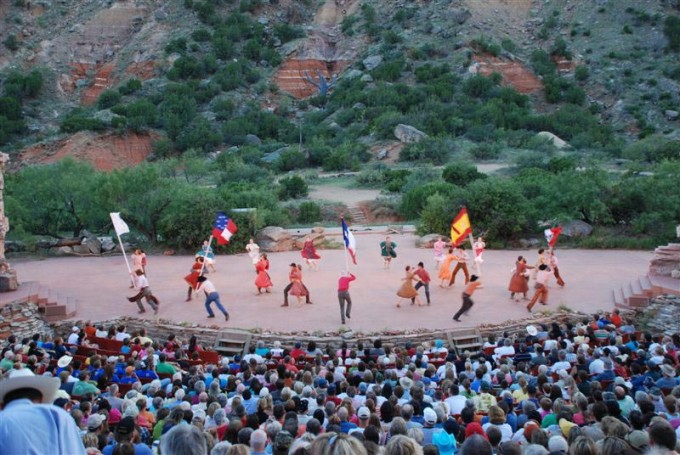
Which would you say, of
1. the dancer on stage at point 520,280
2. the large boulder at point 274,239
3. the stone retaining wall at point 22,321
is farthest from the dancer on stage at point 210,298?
the large boulder at point 274,239

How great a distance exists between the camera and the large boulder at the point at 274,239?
2814 cm

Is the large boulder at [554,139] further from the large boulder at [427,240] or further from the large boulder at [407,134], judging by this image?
the large boulder at [427,240]

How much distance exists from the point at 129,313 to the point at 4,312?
10.4 feet

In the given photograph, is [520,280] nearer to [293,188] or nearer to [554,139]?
[293,188]

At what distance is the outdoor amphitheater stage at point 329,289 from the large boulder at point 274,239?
0.74m

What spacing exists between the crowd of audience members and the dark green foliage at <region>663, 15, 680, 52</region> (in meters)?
57.8

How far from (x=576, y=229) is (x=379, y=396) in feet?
65.2

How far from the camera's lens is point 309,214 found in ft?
115

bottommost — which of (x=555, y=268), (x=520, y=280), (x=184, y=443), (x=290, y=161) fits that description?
(x=520, y=280)

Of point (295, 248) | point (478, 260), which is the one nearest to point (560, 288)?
point (478, 260)

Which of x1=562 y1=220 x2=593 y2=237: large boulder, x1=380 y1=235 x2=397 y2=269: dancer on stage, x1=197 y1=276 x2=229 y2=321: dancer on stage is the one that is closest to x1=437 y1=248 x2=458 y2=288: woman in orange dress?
x1=380 y1=235 x2=397 y2=269: dancer on stage

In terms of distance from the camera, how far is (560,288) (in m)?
20.7

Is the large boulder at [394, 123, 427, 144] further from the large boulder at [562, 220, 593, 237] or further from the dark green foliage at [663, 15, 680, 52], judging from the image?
the dark green foliage at [663, 15, 680, 52]

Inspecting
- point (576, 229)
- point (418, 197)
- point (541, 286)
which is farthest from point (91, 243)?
point (576, 229)
